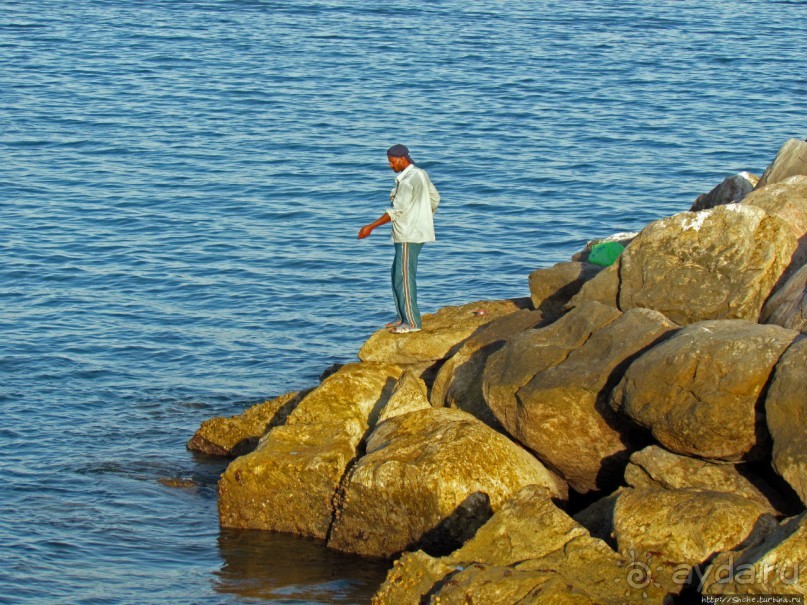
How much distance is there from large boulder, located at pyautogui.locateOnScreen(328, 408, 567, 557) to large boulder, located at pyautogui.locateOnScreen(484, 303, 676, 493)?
0.86 ft

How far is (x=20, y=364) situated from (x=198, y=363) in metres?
2.51

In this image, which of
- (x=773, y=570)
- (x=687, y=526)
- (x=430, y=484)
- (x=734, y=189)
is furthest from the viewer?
(x=734, y=189)

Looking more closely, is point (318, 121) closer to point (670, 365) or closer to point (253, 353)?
point (253, 353)

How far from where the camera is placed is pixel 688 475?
410 inches

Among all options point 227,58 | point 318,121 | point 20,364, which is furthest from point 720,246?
point 227,58

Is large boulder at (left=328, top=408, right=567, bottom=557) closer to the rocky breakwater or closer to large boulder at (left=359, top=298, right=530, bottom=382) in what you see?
the rocky breakwater

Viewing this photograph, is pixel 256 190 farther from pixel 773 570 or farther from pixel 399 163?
pixel 773 570

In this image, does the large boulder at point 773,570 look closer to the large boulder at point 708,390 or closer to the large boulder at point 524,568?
the large boulder at point 524,568

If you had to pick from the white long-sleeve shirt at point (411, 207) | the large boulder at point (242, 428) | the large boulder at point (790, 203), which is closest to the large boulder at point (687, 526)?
the large boulder at point (790, 203)

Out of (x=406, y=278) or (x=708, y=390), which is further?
(x=406, y=278)

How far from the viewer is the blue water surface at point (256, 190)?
43.4 ft

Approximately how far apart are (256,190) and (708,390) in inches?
710

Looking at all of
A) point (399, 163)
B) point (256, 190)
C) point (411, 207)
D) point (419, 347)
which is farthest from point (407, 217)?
point (256, 190)

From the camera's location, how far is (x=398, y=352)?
1403 centimetres
